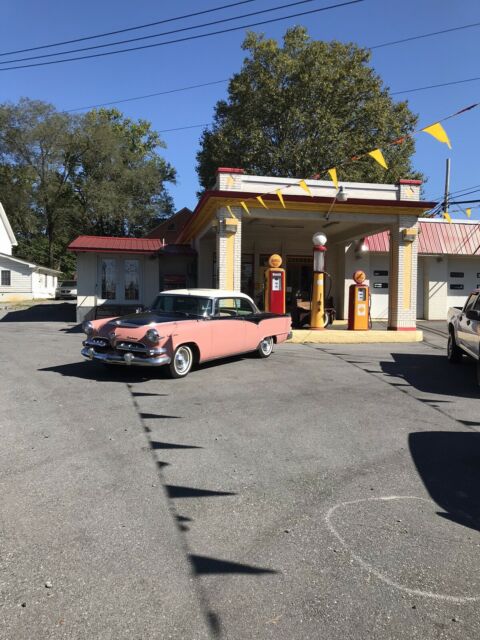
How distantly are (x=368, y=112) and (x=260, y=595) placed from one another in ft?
95.4

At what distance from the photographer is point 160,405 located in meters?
6.52

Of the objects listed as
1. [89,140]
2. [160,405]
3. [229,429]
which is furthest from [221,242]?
[89,140]

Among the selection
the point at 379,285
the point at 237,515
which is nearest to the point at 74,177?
the point at 379,285

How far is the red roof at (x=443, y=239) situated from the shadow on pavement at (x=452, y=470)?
15913mm

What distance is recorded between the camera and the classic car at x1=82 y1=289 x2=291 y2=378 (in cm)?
788

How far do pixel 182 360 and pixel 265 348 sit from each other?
9.19ft

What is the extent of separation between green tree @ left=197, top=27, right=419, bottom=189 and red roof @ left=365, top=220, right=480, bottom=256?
785cm

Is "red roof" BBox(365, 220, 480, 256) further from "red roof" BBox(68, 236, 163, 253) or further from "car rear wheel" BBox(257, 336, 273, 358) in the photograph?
"car rear wheel" BBox(257, 336, 273, 358)

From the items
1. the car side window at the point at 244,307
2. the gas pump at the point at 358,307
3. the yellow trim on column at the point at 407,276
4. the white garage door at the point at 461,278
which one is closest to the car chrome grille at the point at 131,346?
the car side window at the point at 244,307

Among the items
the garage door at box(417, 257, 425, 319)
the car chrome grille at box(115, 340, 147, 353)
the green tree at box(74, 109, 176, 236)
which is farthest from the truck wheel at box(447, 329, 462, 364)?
the green tree at box(74, 109, 176, 236)

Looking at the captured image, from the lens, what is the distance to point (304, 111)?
1093 inches

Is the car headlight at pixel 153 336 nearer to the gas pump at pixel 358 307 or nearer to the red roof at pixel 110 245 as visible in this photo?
the gas pump at pixel 358 307

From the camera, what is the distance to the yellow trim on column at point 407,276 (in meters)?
16.0

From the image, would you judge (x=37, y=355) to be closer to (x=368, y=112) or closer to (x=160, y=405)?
(x=160, y=405)
